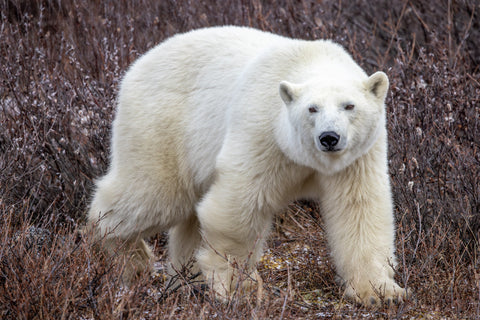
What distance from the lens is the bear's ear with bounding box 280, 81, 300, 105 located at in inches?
115

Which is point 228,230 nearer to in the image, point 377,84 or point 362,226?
point 362,226

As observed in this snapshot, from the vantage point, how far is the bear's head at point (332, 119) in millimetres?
2805

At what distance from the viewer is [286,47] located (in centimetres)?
328

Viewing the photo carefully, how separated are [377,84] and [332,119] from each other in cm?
32

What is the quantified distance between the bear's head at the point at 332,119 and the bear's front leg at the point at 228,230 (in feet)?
1.05

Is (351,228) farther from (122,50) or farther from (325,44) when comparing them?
(122,50)

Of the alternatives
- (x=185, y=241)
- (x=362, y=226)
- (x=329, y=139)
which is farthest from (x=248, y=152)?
(x=185, y=241)

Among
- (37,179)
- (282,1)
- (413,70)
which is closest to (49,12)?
(282,1)

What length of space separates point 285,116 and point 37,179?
1779 mm

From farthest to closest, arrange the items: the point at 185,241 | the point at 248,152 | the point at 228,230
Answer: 1. the point at 185,241
2. the point at 228,230
3. the point at 248,152

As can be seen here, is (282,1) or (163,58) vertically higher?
(163,58)

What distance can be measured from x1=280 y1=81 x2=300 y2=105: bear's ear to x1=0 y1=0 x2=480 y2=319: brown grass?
0.71 meters

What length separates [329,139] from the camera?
2777 mm

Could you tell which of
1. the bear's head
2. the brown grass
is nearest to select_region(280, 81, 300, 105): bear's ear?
the bear's head
